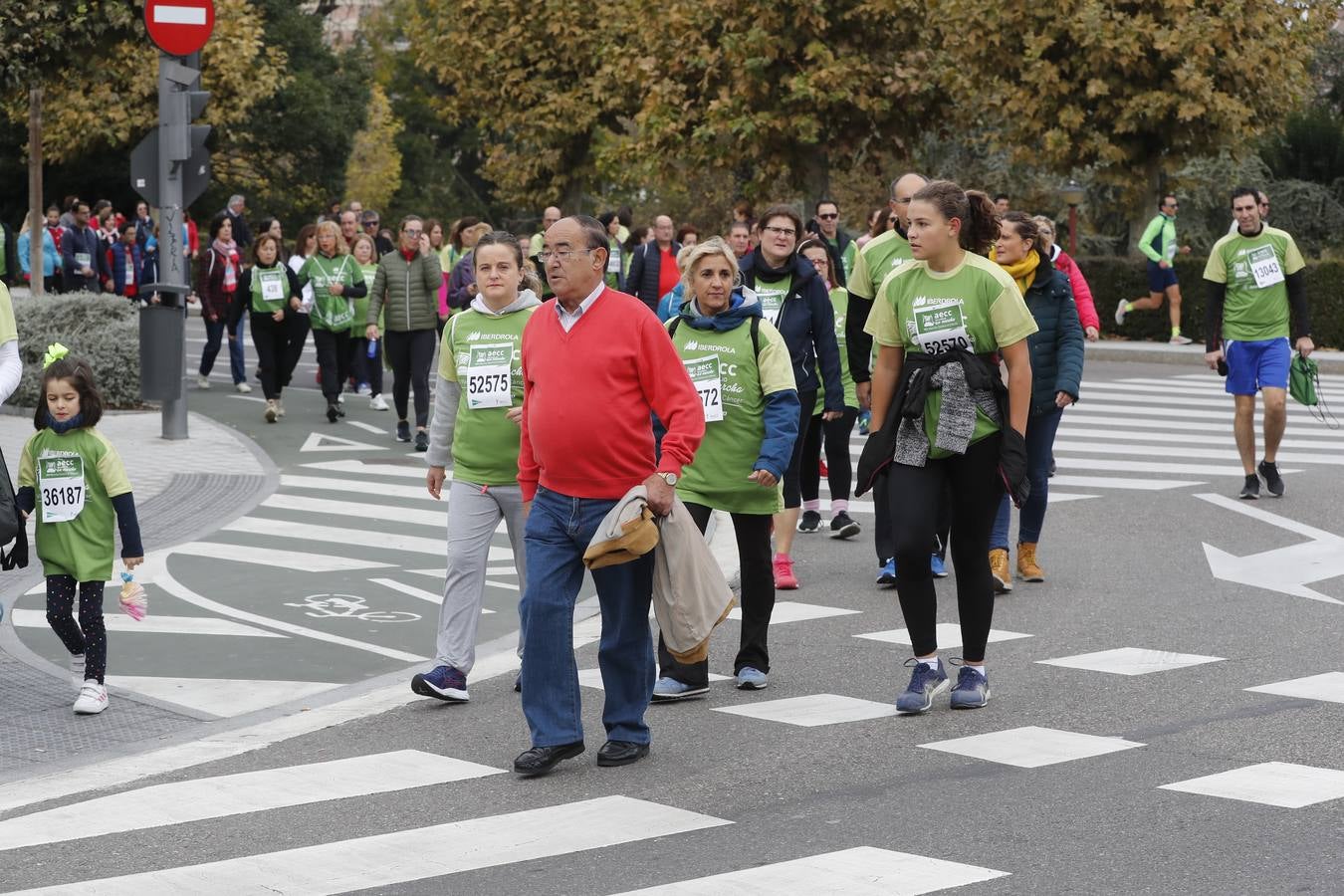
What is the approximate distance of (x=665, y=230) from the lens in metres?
20.1

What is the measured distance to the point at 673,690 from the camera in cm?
765

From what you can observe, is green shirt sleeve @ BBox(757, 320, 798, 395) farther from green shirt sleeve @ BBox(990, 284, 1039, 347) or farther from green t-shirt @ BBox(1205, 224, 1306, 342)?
green t-shirt @ BBox(1205, 224, 1306, 342)

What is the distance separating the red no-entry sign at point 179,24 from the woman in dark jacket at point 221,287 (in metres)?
5.41

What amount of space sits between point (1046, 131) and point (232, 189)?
26936 millimetres

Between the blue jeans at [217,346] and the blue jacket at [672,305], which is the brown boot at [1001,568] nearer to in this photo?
the blue jacket at [672,305]

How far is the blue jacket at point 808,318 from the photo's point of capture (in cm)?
962

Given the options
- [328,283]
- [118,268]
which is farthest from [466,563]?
[118,268]

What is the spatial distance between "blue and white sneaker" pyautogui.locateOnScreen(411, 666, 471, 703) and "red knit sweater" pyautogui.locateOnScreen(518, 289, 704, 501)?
140 cm

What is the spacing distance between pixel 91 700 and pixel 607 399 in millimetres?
2480

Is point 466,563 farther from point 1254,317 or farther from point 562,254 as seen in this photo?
point 1254,317

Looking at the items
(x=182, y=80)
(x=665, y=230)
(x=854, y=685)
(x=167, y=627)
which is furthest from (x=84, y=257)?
(x=854, y=685)

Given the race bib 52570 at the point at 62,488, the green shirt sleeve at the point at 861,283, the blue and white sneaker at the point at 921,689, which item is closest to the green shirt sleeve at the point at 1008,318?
the blue and white sneaker at the point at 921,689

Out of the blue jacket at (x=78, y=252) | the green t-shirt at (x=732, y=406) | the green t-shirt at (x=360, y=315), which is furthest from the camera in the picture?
the blue jacket at (x=78, y=252)

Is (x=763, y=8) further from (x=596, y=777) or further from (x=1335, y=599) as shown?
(x=596, y=777)
